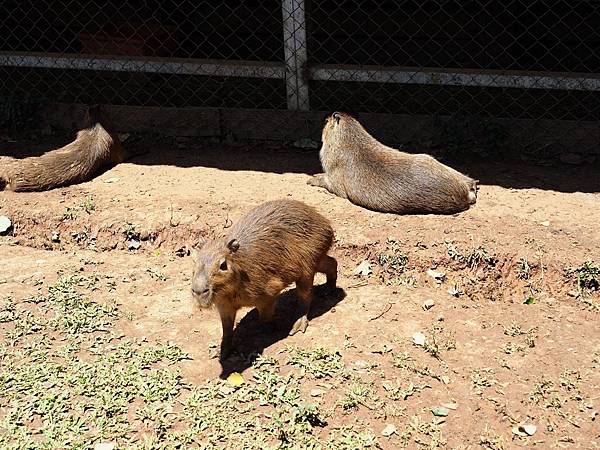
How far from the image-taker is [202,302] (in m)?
3.86

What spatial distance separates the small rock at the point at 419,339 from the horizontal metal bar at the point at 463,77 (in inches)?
113

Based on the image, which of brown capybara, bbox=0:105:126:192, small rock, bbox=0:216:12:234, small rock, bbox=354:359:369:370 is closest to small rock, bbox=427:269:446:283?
small rock, bbox=354:359:369:370

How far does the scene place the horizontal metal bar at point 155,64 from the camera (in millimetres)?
6918

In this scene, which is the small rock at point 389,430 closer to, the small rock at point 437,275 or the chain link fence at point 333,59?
the small rock at point 437,275

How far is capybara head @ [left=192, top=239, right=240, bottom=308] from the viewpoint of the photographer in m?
3.86

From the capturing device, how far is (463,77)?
6.56 metres

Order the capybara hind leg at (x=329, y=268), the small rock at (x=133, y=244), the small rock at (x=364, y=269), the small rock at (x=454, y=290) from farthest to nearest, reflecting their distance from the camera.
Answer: the small rock at (x=133, y=244)
the small rock at (x=364, y=269)
the small rock at (x=454, y=290)
the capybara hind leg at (x=329, y=268)

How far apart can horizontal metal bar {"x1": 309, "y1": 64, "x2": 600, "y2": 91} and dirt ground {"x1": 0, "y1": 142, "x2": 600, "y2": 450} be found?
0.72 metres

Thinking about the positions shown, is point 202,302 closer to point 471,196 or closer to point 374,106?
point 471,196

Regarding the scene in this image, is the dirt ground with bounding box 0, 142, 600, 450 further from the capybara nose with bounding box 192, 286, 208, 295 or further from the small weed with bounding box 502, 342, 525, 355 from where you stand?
the capybara nose with bounding box 192, 286, 208, 295

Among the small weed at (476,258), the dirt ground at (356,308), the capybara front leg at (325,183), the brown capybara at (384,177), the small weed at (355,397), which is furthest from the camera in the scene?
the capybara front leg at (325,183)

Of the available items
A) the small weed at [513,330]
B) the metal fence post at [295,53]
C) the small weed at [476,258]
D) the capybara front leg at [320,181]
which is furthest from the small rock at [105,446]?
the metal fence post at [295,53]

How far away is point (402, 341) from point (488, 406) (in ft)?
2.26

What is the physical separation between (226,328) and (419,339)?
1.13 meters
